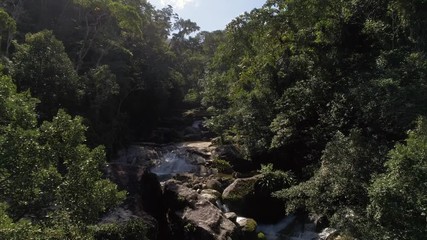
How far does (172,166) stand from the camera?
94.5 ft

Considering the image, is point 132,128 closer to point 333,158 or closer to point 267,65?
point 267,65

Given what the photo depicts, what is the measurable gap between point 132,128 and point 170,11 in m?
22.8

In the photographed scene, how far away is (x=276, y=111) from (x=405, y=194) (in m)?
14.2

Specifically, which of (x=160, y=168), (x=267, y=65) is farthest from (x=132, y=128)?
(x=267, y=65)

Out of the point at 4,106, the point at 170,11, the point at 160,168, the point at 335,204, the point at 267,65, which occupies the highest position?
the point at 170,11

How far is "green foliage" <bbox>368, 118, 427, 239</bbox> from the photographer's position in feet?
25.5

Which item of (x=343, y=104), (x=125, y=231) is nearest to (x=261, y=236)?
(x=125, y=231)

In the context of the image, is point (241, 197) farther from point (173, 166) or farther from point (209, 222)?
point (173, 166)

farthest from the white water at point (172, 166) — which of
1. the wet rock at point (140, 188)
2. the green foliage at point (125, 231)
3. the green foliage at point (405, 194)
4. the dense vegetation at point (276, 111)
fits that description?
the green foliage at point (405, 194)

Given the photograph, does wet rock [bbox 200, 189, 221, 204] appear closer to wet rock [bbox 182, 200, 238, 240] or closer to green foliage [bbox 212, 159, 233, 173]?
wet rock [bbox 182, 200, 238, 240]

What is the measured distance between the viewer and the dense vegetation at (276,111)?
23.0 feet

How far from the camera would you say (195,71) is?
51250 mm

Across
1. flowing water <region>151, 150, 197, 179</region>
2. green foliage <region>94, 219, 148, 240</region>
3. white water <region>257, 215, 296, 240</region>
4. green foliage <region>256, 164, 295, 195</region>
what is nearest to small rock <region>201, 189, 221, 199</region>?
green foliage <region>256, 164, 295, 195</region>

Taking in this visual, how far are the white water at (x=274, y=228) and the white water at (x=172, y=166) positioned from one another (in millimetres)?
11016
